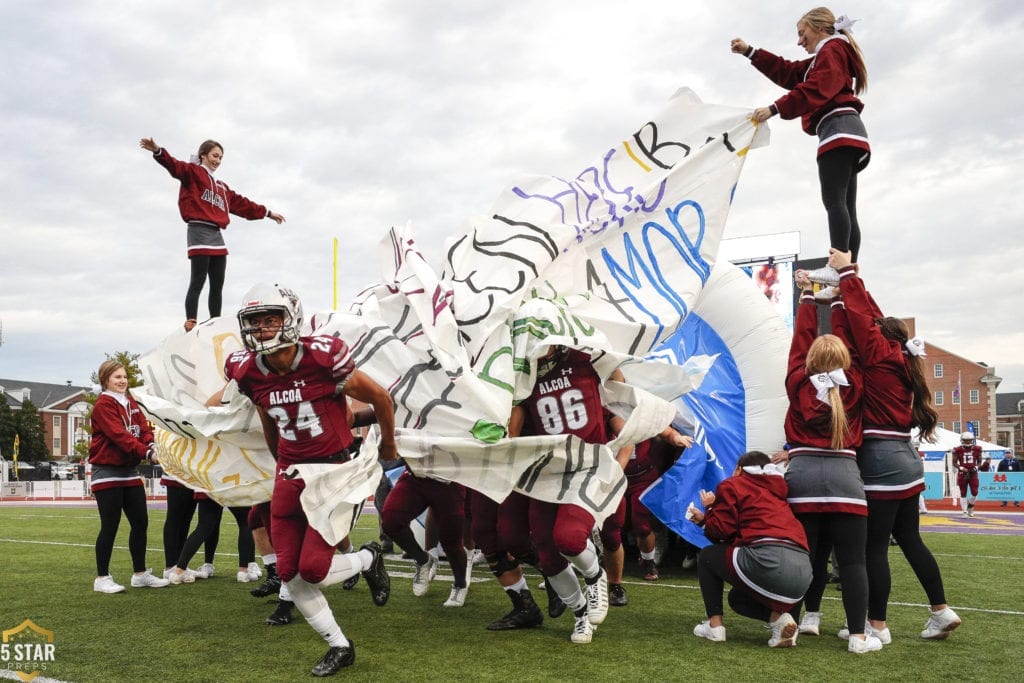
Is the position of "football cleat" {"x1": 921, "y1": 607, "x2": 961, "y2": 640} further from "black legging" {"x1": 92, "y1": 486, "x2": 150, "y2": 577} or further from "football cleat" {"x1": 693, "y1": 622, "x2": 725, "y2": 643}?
"black legging" {"x1": 92, "y1": 486, "x2": 150, "y2": 577}

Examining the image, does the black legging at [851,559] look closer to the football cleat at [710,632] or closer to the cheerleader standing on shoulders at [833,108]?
the football cleat at [710,632]

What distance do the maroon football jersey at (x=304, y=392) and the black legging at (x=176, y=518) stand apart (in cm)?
324

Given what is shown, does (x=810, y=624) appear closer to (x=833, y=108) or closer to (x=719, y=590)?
(x=719, y=590)

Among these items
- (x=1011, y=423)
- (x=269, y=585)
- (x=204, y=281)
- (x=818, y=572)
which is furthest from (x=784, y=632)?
(x=1011, y=423)

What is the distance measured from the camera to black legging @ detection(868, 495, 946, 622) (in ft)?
16.3

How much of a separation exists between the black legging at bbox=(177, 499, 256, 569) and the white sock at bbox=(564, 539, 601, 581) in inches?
140

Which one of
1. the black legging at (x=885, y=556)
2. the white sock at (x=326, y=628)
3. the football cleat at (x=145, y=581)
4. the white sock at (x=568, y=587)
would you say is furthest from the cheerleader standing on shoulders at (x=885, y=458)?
the football cleat at (x=145, y=581)

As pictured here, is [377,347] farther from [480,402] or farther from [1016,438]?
[1016,438]

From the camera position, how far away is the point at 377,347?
213 inches

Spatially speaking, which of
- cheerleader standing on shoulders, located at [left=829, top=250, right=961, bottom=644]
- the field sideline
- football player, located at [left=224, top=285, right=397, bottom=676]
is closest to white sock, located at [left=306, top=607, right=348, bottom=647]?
football player, located at [left=224, top=285, right=397, bottom=676]

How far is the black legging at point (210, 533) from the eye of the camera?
24.6 ft

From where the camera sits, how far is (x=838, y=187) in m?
5.23

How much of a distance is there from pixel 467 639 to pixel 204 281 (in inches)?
140

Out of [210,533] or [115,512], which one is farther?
[210,533]
